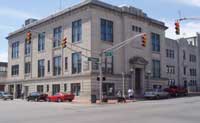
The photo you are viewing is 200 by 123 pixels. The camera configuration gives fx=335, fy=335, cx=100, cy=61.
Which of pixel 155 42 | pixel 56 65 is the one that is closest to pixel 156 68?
pixel 155 42

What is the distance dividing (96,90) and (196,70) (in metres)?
45.7

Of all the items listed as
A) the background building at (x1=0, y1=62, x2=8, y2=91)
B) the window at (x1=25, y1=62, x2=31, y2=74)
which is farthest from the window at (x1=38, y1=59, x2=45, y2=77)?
the background building at (x1=0, y1=62, x2=8, y2=91)

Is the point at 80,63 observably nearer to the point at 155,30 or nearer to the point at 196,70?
the point at 155,30

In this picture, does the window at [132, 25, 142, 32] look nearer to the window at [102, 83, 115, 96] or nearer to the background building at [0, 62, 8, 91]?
the window at [102, 83, 115, 96]

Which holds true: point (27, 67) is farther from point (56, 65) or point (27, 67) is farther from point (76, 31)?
point (76, 31)

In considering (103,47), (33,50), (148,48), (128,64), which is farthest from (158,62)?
(33,50)

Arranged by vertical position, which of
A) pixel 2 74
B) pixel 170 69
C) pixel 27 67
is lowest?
pixel 2 74

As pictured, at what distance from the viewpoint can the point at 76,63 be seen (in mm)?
52406

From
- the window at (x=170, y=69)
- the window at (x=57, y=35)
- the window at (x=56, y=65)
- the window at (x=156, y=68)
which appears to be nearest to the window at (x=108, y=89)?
the window at (x=56, y=65)

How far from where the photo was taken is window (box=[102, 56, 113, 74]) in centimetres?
5121

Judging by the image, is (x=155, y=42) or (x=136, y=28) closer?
(x=136, y=28)

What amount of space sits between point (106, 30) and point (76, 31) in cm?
476

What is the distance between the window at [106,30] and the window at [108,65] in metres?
3.27

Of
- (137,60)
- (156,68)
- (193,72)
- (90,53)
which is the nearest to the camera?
(90,53)
